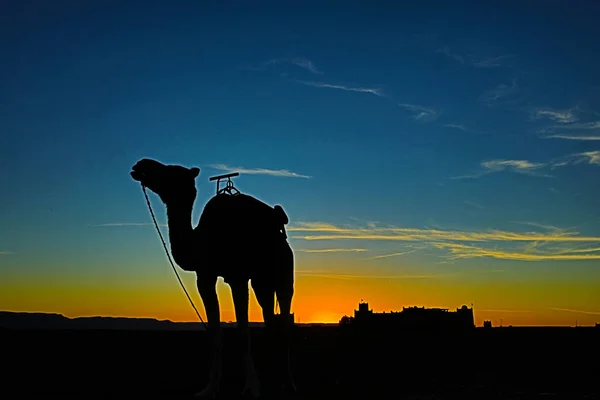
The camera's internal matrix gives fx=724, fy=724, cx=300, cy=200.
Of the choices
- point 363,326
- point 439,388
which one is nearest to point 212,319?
point 439,388

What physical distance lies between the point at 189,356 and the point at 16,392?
50.0ft

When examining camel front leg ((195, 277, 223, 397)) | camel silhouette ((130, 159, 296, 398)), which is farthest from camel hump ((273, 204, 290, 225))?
camel front leg ((195, 277, 223, 397))

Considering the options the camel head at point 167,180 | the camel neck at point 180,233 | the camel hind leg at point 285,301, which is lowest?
the camel hind leg at point 285,301

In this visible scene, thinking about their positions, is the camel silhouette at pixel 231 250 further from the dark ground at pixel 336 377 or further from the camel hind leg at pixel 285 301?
the dark ground at pixel 336 377

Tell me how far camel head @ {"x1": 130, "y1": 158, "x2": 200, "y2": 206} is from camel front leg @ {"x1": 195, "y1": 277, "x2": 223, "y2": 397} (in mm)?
1771

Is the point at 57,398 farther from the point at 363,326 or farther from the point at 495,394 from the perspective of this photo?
the point at 363,326

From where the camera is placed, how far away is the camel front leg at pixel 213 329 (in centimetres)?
1423

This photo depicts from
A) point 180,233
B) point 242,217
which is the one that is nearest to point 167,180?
point 180,233

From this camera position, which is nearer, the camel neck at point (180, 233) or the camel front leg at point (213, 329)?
the camel front leg at point (213, 329)

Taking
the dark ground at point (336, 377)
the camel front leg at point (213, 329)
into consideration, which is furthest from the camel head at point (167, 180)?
the dark ground at point (336, 377)

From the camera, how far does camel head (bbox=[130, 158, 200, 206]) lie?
15.1 m

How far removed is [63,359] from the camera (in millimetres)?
25078

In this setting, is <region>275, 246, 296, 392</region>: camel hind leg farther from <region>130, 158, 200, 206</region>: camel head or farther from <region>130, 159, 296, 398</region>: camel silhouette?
<region>130, 158, 200, 206</region>: camel head

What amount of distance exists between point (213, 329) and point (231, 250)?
172 centimetres
